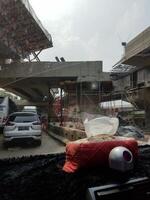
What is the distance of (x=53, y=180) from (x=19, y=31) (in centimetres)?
4247

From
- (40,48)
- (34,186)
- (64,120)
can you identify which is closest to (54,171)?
(34,186)

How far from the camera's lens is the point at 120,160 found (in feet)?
10.5

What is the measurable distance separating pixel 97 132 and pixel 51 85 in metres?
41.3

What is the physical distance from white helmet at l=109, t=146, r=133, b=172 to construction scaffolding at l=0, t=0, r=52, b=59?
3328 cm

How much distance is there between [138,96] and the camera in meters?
33.5

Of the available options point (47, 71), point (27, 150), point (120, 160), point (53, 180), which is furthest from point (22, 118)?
point (47, 71)

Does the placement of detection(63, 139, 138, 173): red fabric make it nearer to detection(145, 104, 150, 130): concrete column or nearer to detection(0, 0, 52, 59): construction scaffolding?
detection(145, 104, 150, 130): concrete column

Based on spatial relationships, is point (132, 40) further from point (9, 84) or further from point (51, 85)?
point (9, 84)

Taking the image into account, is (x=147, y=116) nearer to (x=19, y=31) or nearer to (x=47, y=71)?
(x=47, y=71)

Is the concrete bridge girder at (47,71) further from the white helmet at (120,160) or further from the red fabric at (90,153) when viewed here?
the white helmet at (120,160)

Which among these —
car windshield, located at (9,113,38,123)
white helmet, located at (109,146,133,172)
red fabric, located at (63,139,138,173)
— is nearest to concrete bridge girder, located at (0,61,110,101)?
car windshield, located at (9,113,38,123)

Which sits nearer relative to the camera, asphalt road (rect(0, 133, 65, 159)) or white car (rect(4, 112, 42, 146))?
asphalt road (rect(0, 133, 65, 159))

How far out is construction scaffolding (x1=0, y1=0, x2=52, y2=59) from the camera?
36938mm

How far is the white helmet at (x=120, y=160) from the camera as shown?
3.21 m
